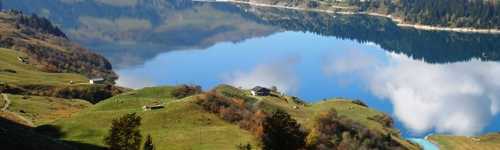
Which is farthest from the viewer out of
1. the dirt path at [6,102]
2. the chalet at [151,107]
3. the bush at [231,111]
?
the dirt path at [6,102]

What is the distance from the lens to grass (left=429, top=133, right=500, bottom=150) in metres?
152

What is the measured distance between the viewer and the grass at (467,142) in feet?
500

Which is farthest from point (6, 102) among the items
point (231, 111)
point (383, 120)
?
point (383, 120)

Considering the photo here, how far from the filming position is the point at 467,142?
159 m

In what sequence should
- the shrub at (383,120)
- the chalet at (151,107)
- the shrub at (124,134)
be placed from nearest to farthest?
the shrub at (124,134), the chalet at (151,107), the shrub at (383,120)

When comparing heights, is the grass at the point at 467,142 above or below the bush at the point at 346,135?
below

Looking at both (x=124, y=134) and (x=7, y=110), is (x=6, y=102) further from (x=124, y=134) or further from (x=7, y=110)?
(x=124, y=134)

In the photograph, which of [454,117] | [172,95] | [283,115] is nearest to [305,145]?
[283,115]

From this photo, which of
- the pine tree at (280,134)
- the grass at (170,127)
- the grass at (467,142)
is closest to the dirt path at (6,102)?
the grass at (170,127)

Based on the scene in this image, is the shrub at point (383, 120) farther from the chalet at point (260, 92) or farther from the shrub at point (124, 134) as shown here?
the shrub at point (124, 134)

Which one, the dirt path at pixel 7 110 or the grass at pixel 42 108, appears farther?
the grass at pixel 42 108

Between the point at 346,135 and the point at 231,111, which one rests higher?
the point at 231,111

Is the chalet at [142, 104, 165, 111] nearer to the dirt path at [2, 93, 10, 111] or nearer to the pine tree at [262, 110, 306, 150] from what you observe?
the dirt path at [2, 93, 10, 111]

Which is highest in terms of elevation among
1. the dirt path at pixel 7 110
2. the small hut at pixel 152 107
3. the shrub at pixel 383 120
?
the small hut at pixel 152 107
